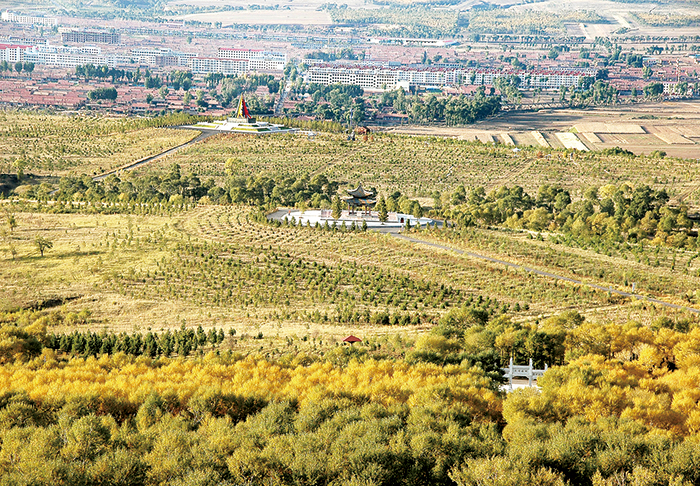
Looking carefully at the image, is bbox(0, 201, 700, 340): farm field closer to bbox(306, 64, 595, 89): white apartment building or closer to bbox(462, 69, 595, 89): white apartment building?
bbox(306, 64, 595, 89): white apartment building

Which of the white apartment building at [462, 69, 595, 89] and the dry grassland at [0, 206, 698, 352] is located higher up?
the white apartment building at [462, 69, 595, 89]

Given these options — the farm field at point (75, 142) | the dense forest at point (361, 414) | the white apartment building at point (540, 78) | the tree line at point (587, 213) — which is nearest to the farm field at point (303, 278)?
the tree line at point (587, 213)

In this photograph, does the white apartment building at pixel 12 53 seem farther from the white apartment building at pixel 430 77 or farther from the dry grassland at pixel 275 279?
the dry grassland at pixel 275 279

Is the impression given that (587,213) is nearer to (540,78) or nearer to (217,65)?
(540,78)

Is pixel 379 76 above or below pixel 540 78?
below

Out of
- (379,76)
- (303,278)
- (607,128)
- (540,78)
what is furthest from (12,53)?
(303,278)

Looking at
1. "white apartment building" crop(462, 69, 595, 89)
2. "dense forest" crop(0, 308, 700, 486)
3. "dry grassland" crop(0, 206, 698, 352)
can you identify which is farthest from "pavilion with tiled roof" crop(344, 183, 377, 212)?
"white apartment building" crop(462, 69, 595, 89)

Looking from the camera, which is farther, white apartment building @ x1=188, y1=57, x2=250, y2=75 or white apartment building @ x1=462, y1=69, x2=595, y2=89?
white apartment building @ x1=188, y1=57, x2=250, y2=75

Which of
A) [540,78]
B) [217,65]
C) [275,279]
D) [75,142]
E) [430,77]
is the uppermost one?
[540,78]
